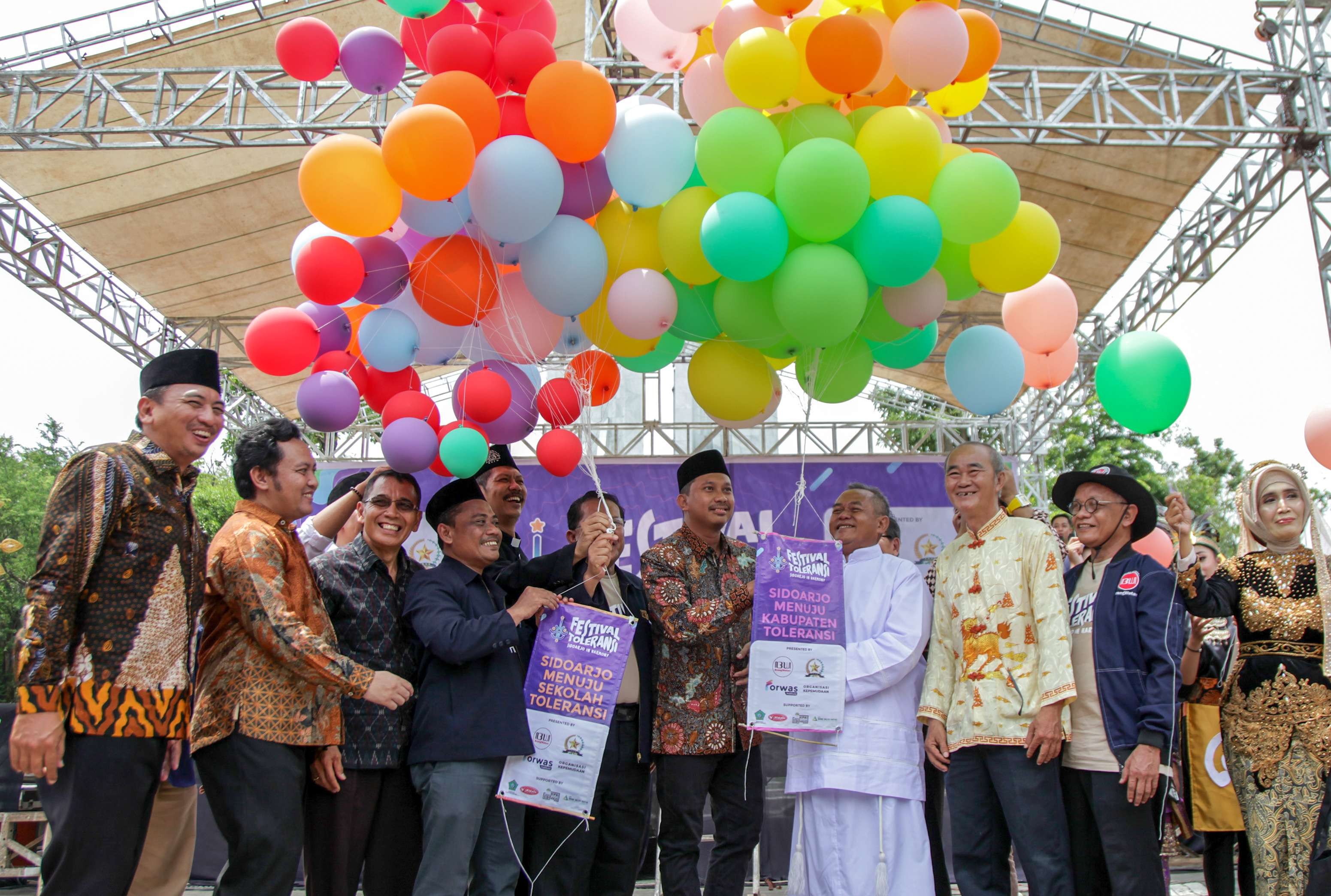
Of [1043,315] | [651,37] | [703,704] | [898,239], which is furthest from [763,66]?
[703,704]

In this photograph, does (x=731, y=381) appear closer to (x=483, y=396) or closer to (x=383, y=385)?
(x=483, y=396)

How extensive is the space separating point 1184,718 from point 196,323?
8.30m


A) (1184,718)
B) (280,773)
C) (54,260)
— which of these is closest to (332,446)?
(54,260)

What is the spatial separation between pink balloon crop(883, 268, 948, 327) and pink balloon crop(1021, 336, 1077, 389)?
0.61 m

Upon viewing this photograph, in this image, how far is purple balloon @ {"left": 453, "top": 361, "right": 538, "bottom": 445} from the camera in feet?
10.8

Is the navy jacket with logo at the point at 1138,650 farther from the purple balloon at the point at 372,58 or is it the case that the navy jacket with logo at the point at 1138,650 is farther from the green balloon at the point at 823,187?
the purple balloon at the point at 372,58

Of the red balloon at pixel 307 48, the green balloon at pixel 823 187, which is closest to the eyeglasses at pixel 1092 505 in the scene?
the green balloon at pixel 823 187

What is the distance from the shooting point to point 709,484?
3.28 m

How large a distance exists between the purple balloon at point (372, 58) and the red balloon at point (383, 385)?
3.07ft

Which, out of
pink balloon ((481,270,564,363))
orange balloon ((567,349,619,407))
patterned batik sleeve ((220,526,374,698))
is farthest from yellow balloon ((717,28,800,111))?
patterned batik sleeve ((220,526,374,698))

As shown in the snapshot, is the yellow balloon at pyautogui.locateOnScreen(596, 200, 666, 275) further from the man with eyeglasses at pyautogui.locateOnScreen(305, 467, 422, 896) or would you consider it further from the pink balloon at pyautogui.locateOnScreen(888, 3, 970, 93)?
the man with eyeglasses at pyautogui.locateOnScreen(305, 467, 422, 896)

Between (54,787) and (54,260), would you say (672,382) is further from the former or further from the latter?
(54,787)

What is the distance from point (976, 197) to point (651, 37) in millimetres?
1316

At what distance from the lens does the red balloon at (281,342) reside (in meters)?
2.97
